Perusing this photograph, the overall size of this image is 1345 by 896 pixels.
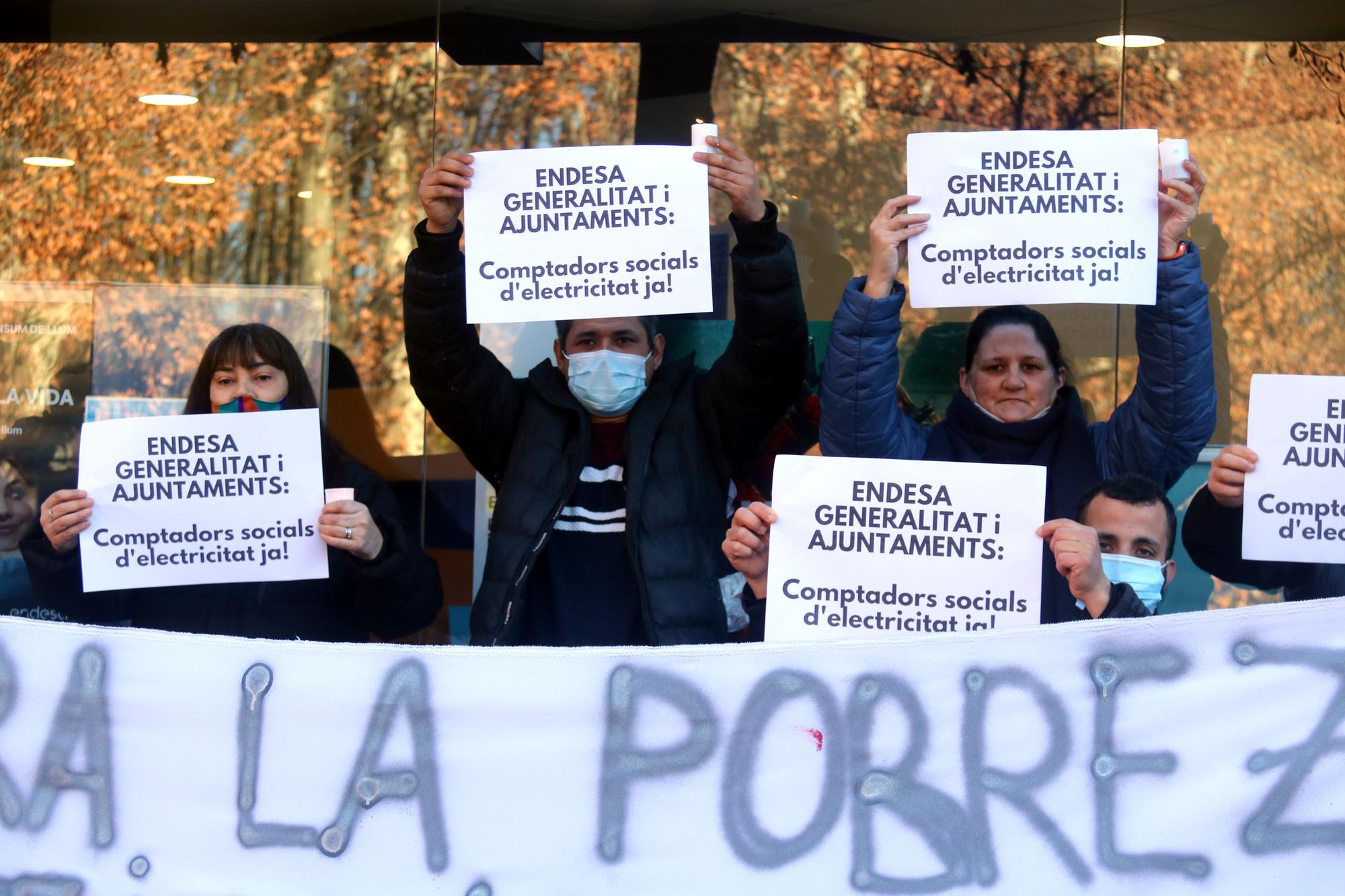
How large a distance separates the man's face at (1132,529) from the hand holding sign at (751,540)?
2.35ft

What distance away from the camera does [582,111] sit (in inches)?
221

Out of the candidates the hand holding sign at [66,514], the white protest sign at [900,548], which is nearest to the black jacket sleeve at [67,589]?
the hand holding sign at [66,514]

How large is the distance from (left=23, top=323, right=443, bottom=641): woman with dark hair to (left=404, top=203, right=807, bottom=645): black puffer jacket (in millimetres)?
214

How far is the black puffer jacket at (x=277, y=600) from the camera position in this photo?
135 inches

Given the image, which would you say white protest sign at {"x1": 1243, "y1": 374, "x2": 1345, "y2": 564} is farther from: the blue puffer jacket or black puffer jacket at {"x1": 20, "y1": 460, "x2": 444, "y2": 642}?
black puffer jacket at {"x1": 20, "y1": 460, "x2": 444, "y2": 642}

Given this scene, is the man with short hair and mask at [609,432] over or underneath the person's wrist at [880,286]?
underneath

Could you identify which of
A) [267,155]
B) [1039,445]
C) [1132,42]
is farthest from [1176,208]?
[267,155]

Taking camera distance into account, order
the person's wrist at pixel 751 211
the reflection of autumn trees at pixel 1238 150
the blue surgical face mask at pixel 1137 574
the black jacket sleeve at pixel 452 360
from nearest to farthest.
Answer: the blue surgical face mask at pixel 1137 574 → the person's wrist at pixel 751 211 → the black jacket sleeve at pixel 452 360 → the reflection of autumn trees at pixel 1238 150

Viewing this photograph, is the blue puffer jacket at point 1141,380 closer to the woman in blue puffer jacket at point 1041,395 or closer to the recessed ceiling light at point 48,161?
the woman in blue puffer jacket at point 1041,395

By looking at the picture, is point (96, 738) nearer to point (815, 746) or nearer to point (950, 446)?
point (815, 746)

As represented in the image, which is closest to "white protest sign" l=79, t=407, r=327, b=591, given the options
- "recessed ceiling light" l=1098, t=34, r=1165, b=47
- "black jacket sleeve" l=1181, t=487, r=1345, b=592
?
"black jacket sleeve" l=1181, t=487, r=1345, b=592

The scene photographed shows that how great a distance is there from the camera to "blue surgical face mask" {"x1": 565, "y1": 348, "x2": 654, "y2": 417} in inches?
142

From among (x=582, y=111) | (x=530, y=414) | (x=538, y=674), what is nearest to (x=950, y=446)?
(x=530, y=414)

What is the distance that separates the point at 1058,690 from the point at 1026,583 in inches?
13.6
